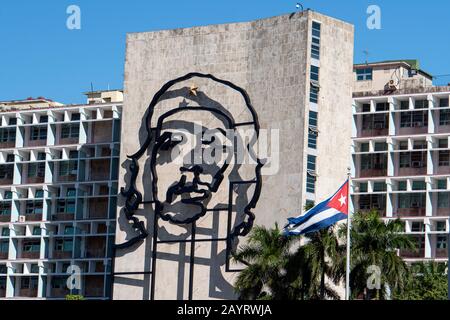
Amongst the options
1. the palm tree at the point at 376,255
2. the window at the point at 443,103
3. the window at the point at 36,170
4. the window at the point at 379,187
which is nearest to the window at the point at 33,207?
the window at the point at 36,170

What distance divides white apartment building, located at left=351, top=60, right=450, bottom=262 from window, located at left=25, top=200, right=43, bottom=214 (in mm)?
28053

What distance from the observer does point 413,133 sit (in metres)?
94.4

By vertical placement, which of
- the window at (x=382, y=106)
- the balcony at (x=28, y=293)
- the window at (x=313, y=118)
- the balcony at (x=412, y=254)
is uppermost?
the window at (x=382, y=106)

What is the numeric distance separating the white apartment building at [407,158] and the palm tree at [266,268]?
2138 cm

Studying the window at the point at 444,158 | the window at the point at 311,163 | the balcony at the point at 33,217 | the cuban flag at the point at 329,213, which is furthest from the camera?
the balcony at the point at 33,217

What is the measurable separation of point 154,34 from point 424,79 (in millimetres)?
23339

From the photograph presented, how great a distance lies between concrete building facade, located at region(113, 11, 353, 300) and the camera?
268 ft

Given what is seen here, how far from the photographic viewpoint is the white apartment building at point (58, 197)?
340 ft

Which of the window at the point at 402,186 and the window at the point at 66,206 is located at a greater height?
the window at the point at 402,186

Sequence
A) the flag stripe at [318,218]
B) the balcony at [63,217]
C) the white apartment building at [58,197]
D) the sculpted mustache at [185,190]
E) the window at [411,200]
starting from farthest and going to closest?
the balcony at [63,217] < the white apartment building at [58,197] < the window at [411,200] < the sculpted mustache at [185,190] < the flag stripe at [318,218]

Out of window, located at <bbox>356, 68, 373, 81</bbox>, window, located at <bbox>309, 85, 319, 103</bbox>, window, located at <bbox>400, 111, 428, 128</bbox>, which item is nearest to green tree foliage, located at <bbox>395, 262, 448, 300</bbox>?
window, located at <bbox>309, 85, 319, 103</bbox>

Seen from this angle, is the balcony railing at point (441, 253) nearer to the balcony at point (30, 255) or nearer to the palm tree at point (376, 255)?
the palm tree at point (376, 255)

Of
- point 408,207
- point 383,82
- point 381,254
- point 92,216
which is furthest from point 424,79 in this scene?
point 381,254
